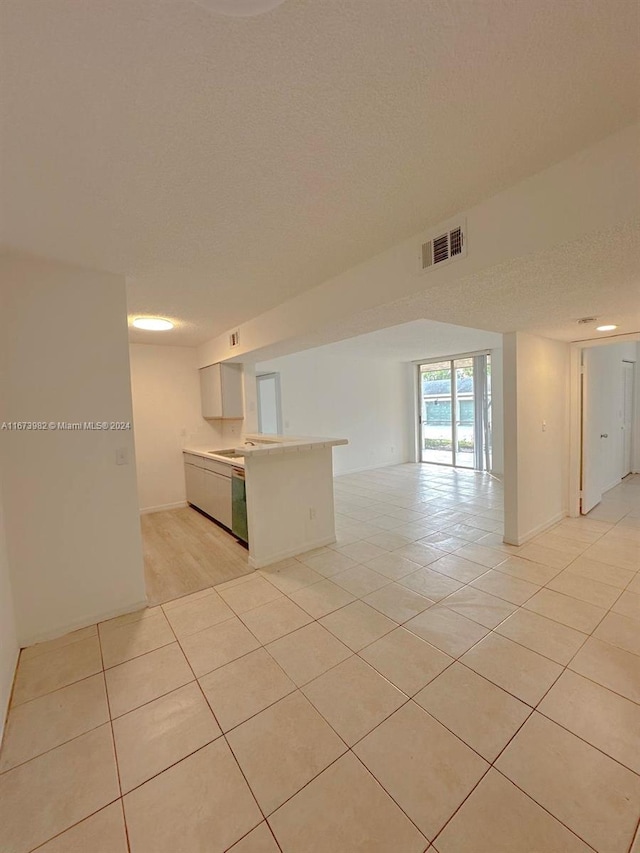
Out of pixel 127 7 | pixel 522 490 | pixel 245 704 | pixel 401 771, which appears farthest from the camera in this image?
pixel 522 490

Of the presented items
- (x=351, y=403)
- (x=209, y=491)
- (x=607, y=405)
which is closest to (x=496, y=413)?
(x=607, y=405)

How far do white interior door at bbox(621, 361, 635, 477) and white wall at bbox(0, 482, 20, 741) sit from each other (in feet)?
27.2

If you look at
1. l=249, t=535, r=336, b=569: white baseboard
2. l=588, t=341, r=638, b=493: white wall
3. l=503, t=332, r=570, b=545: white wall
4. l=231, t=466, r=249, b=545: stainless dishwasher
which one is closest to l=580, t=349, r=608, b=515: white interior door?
l=588, t=341, r=638, b=493: white wall

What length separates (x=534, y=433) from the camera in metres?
3.59

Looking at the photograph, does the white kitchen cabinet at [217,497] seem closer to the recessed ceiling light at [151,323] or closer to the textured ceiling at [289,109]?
the recessed ceiling light at [151,323]

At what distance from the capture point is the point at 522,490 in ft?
11.2

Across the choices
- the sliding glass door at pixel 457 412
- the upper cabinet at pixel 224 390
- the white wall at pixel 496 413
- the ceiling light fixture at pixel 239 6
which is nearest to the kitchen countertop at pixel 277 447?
the upper cabinet at pixel 224 390

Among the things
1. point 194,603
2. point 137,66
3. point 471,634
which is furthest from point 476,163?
point 194,603

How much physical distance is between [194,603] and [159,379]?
3.41 meters

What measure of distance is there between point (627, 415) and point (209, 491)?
7435 millimetres

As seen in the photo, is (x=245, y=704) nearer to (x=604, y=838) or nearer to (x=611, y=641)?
(x=604, y=838)

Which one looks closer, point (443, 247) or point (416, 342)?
point (443, 247)

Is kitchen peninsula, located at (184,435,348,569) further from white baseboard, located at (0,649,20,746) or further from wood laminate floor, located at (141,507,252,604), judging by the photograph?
white baseboard, located at (0,649,20,746)
